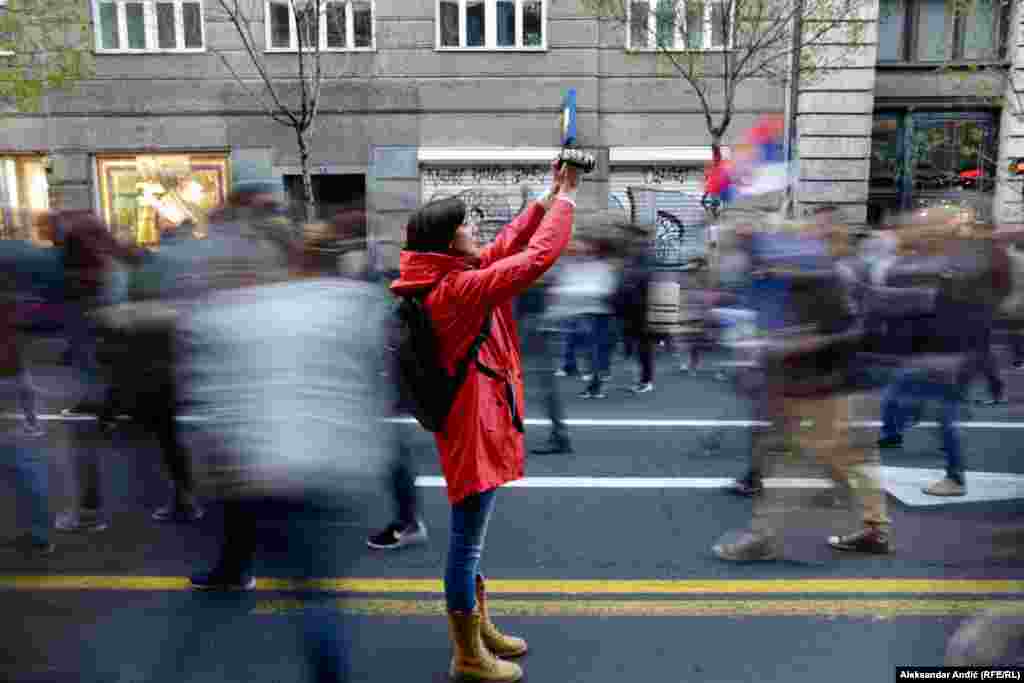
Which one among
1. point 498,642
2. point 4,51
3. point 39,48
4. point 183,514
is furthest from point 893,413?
point 4,51

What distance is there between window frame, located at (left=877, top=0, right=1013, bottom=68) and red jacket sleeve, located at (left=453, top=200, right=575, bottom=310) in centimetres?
1917

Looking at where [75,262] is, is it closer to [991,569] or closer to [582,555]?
[582,555]

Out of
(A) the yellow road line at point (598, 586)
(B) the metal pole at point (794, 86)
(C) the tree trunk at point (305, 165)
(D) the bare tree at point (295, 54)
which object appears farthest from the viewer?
(D) the bare tree at point (295, 54)

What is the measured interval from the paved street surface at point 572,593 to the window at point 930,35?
53.5ft

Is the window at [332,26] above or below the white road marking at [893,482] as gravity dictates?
above

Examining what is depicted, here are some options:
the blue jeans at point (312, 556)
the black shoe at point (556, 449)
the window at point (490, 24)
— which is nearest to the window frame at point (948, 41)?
the window at point (490, 24)

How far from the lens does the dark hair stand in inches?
126

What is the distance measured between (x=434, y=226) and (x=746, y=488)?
3.67 m

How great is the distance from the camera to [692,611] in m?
4.29

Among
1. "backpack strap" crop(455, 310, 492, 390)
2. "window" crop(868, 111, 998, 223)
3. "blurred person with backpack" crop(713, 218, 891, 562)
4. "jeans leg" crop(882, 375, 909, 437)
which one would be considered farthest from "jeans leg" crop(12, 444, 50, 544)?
"window" crop(868, 111, 998, 223)

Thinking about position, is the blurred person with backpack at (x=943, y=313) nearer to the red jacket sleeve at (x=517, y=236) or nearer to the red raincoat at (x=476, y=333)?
the red jacket sleeve at (x=517, y=236)

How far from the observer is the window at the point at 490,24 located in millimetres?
19938

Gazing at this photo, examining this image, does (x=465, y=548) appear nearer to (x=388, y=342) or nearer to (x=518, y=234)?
(x=388, y=342)

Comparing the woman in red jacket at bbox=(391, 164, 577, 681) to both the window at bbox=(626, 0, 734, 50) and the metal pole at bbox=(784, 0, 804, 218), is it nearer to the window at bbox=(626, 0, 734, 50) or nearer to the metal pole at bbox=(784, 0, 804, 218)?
the metal pole at bbox=(784, 0, 804, 218)
